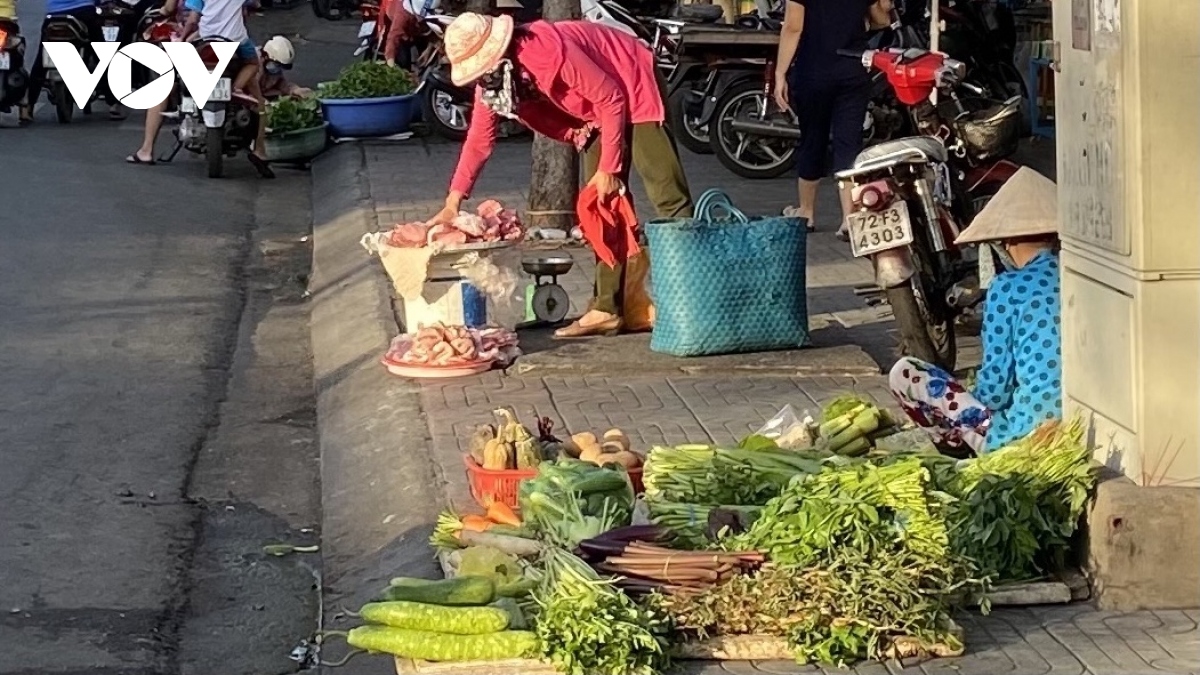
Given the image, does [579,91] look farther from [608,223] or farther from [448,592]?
[448,592]

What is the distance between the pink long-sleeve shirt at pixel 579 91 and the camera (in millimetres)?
8078

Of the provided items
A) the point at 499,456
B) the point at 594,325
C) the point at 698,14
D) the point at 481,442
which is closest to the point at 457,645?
the point at 499,456

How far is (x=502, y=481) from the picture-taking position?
6.20 metres

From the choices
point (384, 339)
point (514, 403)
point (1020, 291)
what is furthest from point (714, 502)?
point (384, 339)

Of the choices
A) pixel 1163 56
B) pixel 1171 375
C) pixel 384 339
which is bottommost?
pixel 384 339

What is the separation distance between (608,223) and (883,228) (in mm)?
1265

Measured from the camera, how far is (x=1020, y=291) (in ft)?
20.0

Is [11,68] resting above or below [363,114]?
above

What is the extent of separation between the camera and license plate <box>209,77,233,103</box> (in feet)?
50.9

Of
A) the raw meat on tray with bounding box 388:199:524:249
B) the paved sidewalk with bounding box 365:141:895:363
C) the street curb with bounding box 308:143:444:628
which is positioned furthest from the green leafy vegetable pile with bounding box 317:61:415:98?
the raw meat on tray with bounding box 388:199:524:249

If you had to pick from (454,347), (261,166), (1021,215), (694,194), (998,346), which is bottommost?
(694,194)

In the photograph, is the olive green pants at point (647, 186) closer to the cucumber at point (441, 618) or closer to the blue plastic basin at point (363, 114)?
the cucumber at point (441, 618)

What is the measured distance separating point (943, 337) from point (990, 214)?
186cm

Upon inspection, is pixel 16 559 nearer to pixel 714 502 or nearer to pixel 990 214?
pixel 714 502
